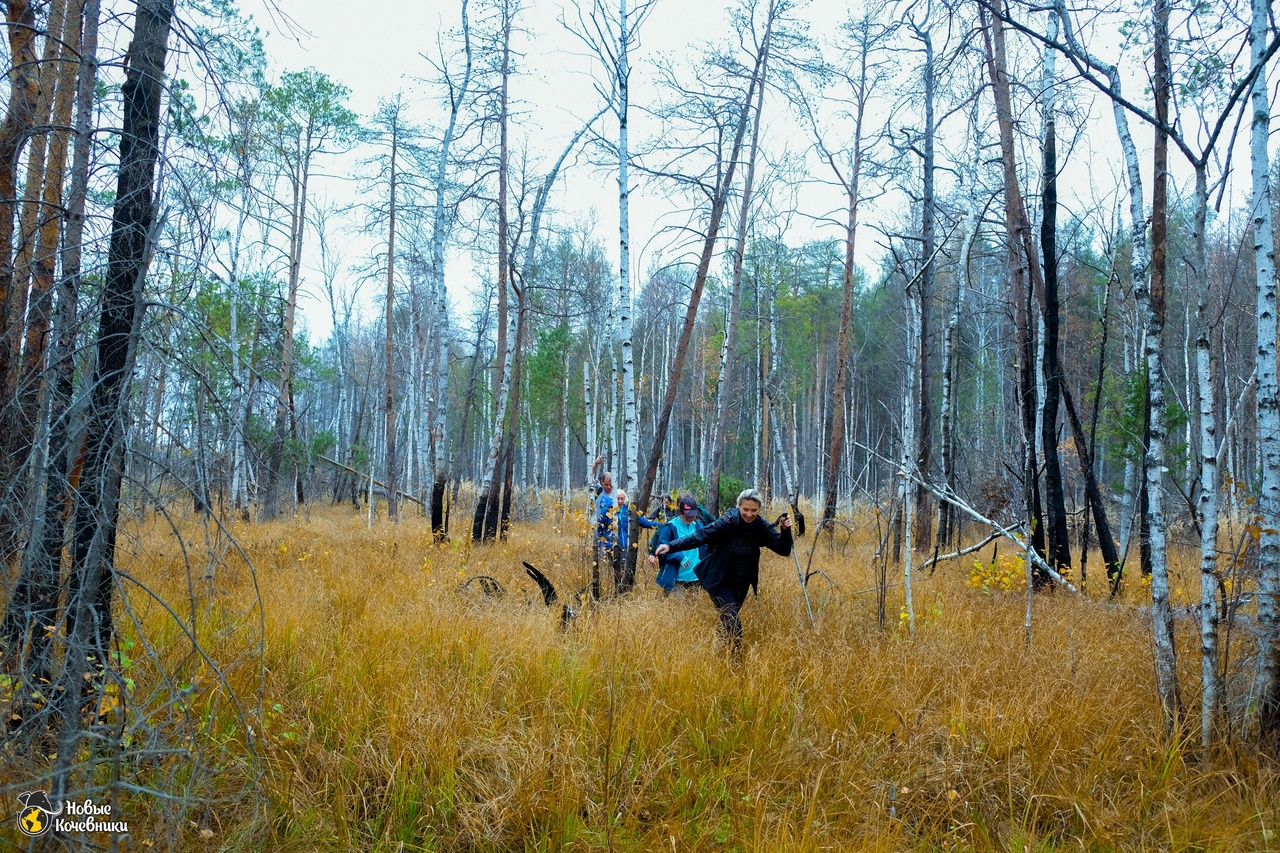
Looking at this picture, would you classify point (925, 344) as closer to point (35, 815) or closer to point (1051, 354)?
point (1051, 354)

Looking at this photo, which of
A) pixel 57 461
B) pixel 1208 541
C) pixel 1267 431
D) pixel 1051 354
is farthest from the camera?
pixel 1051 354

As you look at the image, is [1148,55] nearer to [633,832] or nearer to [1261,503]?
[1261,503]

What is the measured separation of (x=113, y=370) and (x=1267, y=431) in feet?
17.3

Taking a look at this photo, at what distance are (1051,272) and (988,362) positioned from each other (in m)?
22.2

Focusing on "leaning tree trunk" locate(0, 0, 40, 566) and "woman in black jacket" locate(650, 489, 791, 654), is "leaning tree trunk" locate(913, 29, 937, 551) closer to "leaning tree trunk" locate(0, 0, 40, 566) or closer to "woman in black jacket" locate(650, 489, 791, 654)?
"woman in black jacket" locate(650, 489, 791, 654)

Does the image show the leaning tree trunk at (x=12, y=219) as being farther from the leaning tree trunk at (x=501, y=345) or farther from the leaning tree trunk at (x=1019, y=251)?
the leaning tree trunk at (x=1019, y=251)

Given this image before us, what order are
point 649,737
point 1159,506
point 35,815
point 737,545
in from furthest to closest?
1. point 737,545
2. point 1159,506
3. point 649,737
4. point 35,815

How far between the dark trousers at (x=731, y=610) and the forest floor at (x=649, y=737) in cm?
22

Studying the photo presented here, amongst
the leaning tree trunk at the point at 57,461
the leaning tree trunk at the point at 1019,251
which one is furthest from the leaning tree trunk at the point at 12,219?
the leaning tree trunk at the point at 1019,251

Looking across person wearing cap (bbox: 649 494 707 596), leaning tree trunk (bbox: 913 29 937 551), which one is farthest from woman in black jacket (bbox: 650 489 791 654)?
leaning tree trunk (bbox: 913 29 937 551)

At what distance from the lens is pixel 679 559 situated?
7199 millimetres

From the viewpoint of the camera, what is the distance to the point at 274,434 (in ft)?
11.9

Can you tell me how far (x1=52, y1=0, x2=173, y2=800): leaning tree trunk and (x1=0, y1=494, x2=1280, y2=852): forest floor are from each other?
8.6 inches

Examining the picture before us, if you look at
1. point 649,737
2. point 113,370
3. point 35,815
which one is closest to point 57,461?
point 113,370
